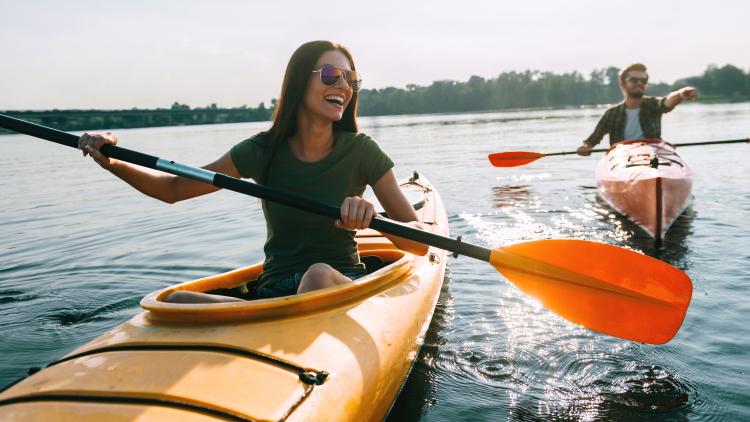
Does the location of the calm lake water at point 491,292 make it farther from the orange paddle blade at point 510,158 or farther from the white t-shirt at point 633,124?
the white t-shirt at point 633,124

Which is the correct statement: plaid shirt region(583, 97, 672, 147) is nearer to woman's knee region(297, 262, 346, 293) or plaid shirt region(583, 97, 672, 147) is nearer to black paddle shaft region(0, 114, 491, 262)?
black paddle shaft region(0, 114, 491, 262)

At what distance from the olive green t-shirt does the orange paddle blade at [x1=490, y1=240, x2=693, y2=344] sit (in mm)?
910

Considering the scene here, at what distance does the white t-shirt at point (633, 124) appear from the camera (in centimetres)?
878

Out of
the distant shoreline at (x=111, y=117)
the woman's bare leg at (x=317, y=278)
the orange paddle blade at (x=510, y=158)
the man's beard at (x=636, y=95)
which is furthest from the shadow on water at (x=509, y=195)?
the distant shoreline at (x=111, y=117)

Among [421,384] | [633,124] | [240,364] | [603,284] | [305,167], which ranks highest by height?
[633,124]

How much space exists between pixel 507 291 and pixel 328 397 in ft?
11.0

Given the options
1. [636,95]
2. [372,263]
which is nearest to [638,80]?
[636,95]

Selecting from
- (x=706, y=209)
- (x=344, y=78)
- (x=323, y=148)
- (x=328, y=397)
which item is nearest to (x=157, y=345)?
(x=328, y=397)

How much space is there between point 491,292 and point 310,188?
8.83ft

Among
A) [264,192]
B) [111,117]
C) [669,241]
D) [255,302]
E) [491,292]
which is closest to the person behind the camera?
[255,302]

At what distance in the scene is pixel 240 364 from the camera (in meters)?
2.01

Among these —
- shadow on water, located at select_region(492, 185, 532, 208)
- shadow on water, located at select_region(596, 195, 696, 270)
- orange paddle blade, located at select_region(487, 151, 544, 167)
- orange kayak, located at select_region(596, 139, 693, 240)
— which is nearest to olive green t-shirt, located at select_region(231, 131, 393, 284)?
shadow on water, located at select_region(596, 195, 696, 270)

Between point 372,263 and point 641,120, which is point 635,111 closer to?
point 641,120

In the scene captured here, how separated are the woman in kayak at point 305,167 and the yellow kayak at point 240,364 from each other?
0.36m
